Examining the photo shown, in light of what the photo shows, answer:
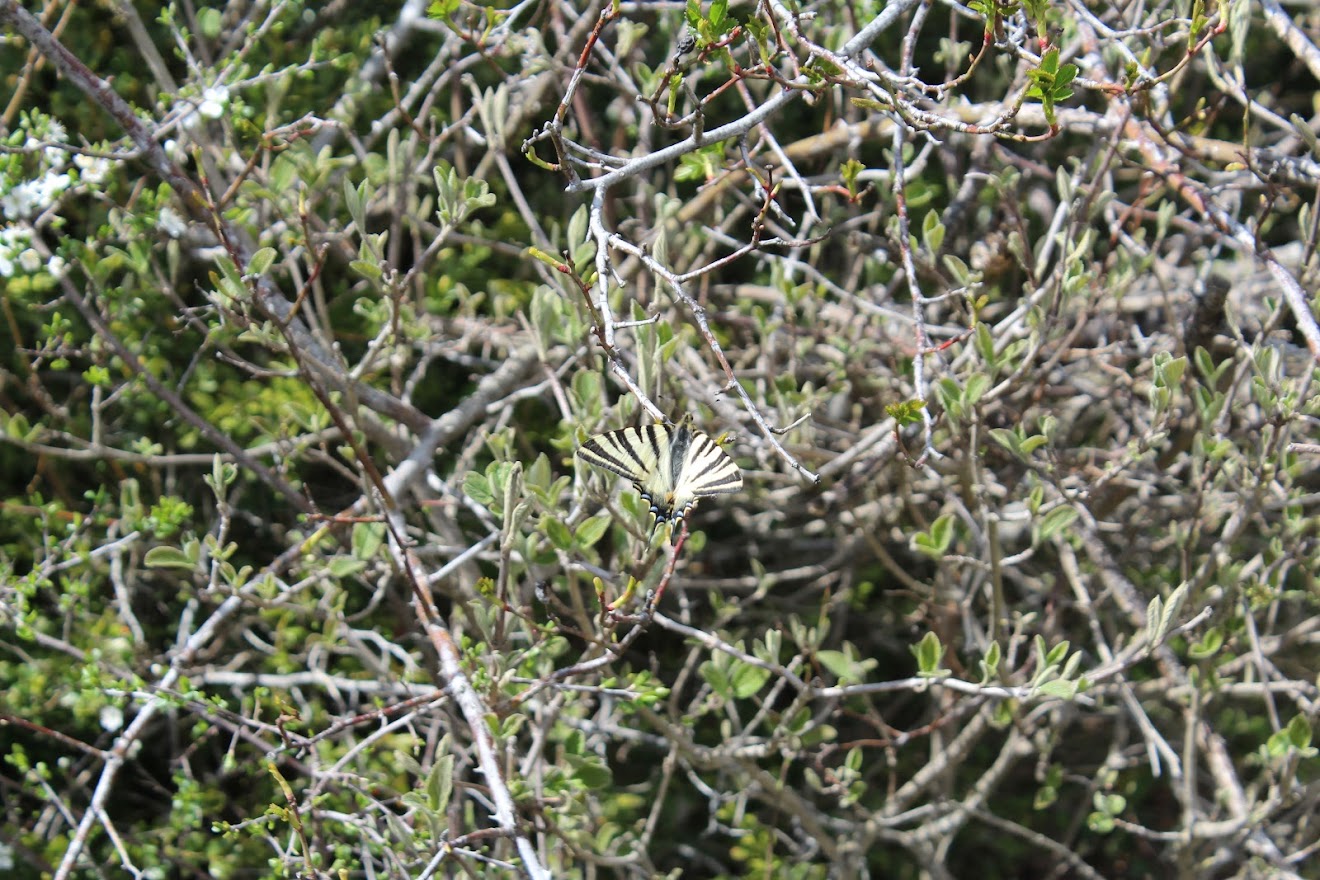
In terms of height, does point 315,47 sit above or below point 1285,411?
above

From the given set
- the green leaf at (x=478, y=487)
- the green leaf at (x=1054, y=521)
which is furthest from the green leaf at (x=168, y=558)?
the green leaf at (x=1054, y=521)

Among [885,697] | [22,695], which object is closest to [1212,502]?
[885,697]

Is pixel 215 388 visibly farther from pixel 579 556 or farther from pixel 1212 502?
pixel 1212 502

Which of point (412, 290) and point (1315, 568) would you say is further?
point (412, 290)

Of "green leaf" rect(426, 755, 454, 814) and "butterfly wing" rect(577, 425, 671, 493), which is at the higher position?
"butterfly wing" rect(577, 425, 671, 493)

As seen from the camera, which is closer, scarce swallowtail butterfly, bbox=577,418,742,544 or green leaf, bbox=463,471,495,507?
scarce swallowtail butterfly, bbox=577,418,742,544

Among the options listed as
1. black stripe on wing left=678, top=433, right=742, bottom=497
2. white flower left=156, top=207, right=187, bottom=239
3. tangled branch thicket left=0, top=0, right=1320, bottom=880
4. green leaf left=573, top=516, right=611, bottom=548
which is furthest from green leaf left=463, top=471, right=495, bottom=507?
white flower left=156, top=207, right=187, bottom=239

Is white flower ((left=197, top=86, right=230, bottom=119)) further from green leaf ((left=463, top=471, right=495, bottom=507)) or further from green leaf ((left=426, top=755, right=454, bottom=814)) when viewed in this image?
green leaf ((left=426, top=755, right=454, bottom=814))
